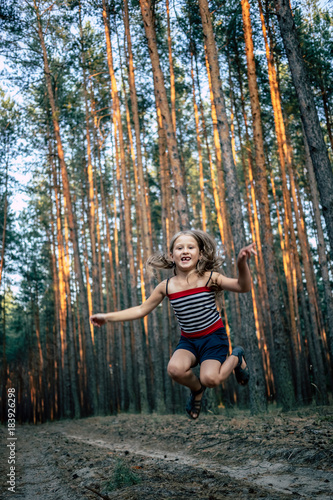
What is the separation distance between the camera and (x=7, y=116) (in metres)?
19.6

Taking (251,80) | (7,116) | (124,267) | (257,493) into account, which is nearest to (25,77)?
(7,116)

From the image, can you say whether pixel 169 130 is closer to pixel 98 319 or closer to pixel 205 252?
pixel 205 252

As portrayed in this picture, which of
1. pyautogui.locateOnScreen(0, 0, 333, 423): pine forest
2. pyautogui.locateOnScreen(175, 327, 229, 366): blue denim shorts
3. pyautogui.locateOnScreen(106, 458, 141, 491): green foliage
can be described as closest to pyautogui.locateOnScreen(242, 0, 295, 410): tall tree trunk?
pyautogui.locateOnScreen(0, 0, 333, 423): pine forest

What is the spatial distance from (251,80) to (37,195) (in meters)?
16.9

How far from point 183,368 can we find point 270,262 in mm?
6775

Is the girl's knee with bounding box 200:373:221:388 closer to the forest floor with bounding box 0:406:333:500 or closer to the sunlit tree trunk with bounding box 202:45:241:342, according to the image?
the forest floor with bounding box 0:406:333:500

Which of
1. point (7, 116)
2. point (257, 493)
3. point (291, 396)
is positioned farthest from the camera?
point (7, 116)

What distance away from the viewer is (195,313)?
3750 millimetres

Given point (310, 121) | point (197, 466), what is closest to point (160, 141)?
point (310, 121)

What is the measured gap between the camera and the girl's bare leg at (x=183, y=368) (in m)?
3.62

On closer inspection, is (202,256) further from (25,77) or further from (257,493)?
(25,77)

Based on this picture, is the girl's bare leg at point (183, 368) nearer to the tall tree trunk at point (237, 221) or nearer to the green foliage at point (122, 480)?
the green foliage at point (122, 480)

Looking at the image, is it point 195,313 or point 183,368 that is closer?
point 183,368

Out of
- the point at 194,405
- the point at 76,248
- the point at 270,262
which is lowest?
the point at 194,405
